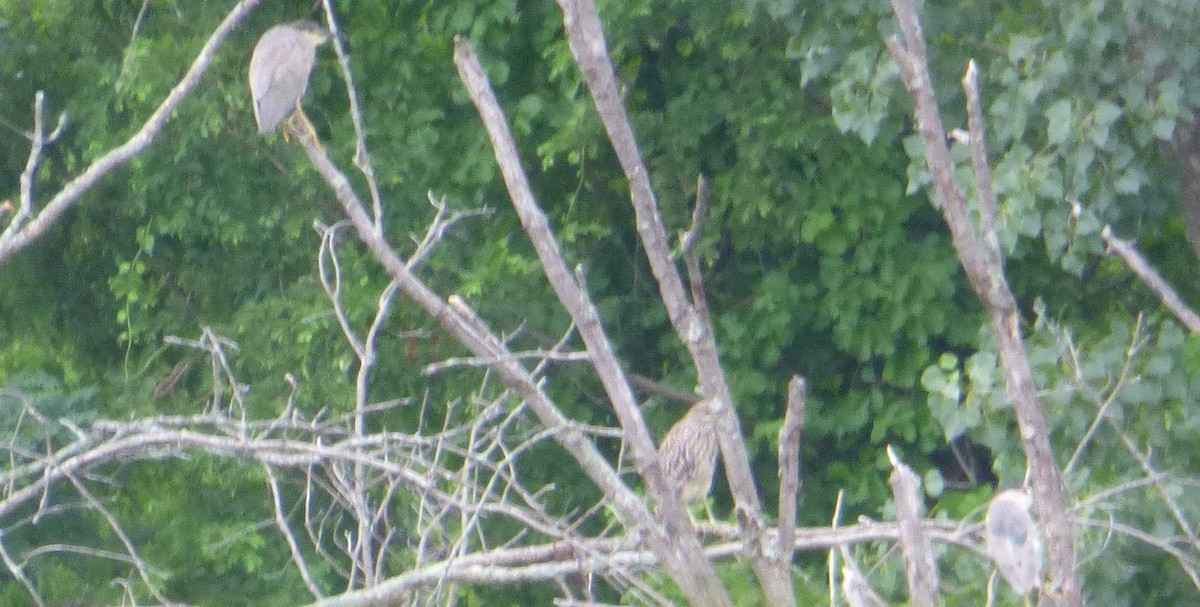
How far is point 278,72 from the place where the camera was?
4309 millimetres

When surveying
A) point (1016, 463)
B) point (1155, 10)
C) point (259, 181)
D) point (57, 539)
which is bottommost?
point (57, 539)

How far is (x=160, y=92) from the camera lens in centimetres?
495

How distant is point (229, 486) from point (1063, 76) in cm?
349

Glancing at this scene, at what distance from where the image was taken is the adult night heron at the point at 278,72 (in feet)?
14.1

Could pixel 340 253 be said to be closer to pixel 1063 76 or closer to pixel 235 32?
pixel 235 32

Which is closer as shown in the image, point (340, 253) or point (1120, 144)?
point (1120, 144)

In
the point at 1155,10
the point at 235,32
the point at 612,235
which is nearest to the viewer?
the point at 1155,10

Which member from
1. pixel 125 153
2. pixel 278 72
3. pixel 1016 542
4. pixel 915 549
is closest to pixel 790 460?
pixel 915 549

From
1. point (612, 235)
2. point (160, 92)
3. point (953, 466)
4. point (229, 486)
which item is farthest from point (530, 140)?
point (953, 466)

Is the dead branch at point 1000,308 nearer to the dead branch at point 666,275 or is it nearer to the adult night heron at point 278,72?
the dead branch at point 666,275

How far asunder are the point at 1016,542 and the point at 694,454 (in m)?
2.58

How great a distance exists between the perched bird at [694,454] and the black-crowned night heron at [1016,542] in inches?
94.5

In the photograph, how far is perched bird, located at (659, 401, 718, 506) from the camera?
4.50 m

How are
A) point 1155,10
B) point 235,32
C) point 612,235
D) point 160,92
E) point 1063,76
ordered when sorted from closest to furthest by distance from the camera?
point 1155,10, point 1063,76, point 160,92, point 235,32, point 612,235
